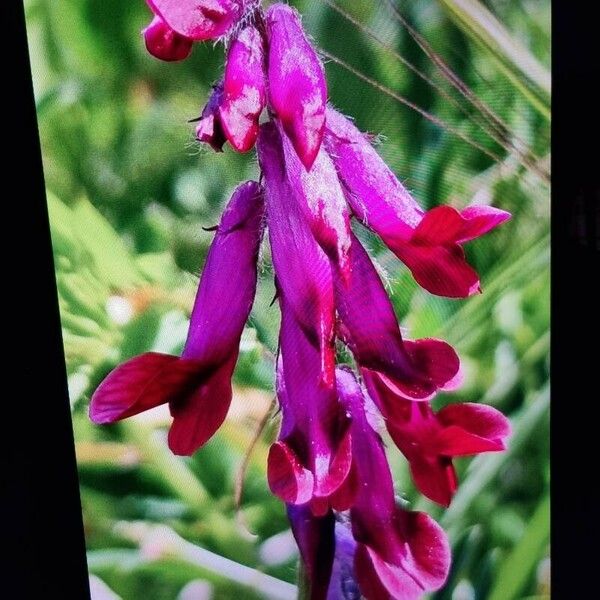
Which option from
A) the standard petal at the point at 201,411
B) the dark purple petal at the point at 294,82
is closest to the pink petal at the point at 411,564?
the standard petal at the point at 201,411

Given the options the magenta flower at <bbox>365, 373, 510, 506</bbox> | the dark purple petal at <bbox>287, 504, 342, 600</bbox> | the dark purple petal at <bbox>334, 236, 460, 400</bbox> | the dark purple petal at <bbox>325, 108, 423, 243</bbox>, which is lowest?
the dark purple petal at <bbox>287, 504, 342, 600</bbox>

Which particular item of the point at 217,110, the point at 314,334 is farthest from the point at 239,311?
the point at 217,110

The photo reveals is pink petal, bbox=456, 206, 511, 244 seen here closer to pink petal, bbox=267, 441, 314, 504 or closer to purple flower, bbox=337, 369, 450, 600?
purple flower, bbox=337, 369, 450, 600

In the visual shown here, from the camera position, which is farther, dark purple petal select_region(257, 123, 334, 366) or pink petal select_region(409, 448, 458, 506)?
pink petal select_region(409, 448, 458, 506)

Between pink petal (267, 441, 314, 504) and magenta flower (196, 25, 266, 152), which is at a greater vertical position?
magenta flower (196, 25, 266, 152)

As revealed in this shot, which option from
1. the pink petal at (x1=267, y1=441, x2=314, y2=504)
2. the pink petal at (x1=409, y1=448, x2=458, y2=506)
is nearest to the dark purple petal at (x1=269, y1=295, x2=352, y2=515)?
the pink petal at (x1=267, y1=441, x2=314, y2=504)
